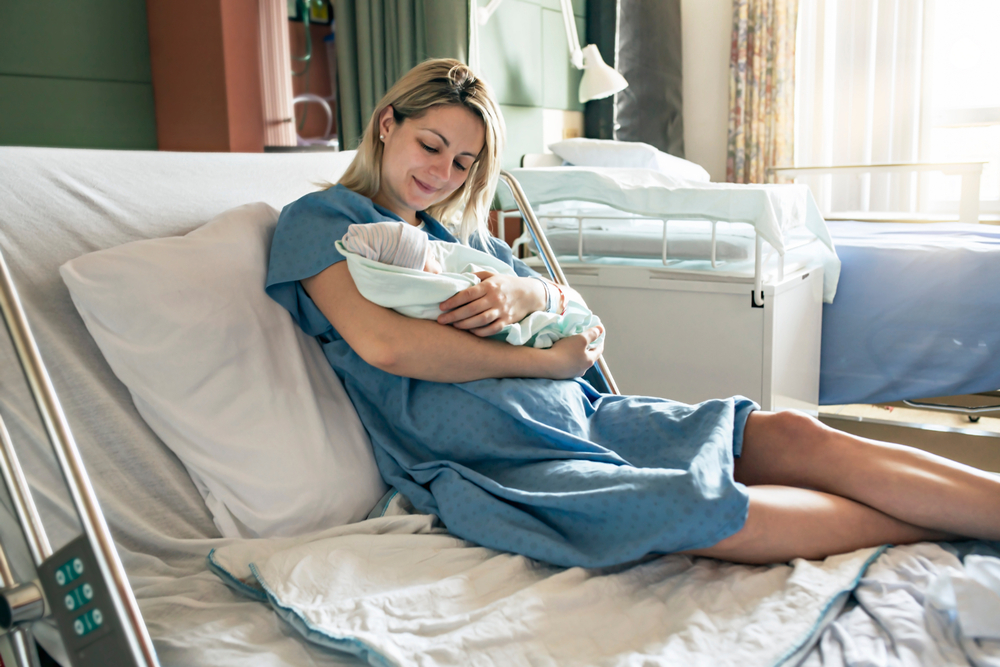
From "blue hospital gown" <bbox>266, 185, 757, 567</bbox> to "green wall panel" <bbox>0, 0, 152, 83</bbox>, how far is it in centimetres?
111

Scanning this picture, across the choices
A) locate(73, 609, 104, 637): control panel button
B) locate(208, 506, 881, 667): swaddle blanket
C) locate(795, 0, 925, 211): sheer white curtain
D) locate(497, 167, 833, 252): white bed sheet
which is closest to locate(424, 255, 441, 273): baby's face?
locate(208, 506, 881, 667): swaddle blanket

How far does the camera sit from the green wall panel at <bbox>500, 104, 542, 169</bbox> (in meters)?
2.83

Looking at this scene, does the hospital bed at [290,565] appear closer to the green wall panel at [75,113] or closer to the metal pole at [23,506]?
the metal pole at [23,506]

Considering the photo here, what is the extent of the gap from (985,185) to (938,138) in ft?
1.09

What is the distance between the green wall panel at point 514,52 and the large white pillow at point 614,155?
0.98ft

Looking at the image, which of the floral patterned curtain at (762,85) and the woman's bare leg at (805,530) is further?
the floral patterned curtain at (762,85)

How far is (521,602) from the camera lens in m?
0.77

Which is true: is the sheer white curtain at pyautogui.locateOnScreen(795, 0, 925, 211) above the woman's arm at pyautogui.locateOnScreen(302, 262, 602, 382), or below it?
above

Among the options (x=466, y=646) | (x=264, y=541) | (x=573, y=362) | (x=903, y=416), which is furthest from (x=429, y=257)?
(x=903, y=416)

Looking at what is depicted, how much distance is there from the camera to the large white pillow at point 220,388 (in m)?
0.94

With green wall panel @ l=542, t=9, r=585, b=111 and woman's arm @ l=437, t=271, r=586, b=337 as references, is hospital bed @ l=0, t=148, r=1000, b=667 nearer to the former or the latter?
woman's arm @ l=437, t=271, r=586, b=337

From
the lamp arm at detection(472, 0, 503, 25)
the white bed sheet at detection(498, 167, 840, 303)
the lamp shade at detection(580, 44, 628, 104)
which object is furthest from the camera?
the lamp shade at detection(580, 44, 628, 104)

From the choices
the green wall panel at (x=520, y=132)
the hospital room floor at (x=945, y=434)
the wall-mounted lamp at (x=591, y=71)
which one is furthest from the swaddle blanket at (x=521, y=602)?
the wall-mounted lamp at (x=591, y=71)

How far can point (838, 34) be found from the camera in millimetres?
3699
